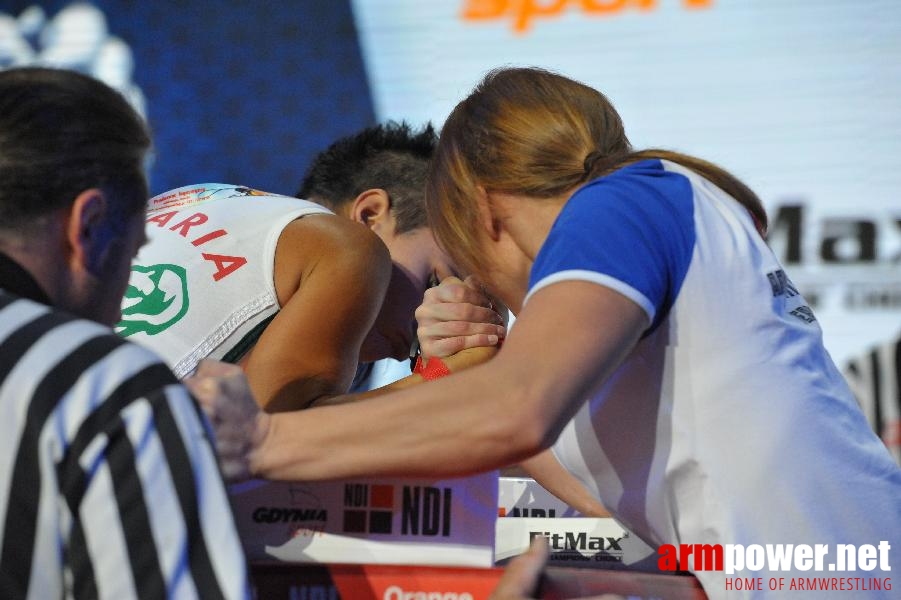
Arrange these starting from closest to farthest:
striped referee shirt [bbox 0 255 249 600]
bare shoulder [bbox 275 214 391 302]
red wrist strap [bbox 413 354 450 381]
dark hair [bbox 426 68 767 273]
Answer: striped referee shirt [bbox 0 255 249 600] < dark hair [bbox 426 68 767 273] < red wrist strap [bbox 413 354 450 381] < bare shoulder [bbox 275 214 391 302]

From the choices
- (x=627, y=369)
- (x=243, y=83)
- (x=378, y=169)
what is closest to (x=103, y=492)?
(x=627, y=369)

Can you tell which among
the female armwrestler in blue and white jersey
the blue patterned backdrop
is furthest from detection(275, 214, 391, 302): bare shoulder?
the blue patterned backdrop

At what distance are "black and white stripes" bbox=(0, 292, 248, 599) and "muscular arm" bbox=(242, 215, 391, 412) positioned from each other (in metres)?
0.68

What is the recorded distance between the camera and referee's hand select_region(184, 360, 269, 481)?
106 cm

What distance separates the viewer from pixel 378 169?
236cm

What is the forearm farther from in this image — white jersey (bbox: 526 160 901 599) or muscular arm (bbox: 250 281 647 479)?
white jersey (bbox: 526 160 901 599)

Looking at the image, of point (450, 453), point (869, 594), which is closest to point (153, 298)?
point (450, 453)

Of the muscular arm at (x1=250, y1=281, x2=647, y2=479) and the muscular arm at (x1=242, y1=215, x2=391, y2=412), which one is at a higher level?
the muscular arm at (x1=250, y1=281, x2=647, y2=479)

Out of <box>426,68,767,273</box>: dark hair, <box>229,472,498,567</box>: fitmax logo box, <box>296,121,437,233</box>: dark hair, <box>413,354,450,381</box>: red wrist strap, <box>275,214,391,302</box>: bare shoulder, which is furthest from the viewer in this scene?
<box>296,121,437,233</box>: dark hair

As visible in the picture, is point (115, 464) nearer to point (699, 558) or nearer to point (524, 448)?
point (524, 448)

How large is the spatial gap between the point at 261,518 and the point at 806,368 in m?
0.66

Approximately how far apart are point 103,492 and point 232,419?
0.77ft

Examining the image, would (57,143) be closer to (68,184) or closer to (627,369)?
(68,184)

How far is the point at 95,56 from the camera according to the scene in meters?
5.24
